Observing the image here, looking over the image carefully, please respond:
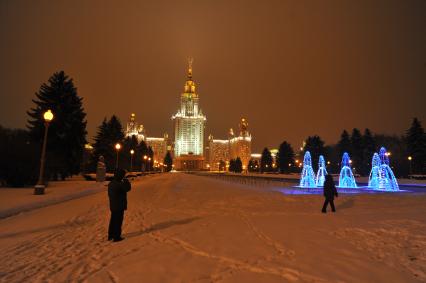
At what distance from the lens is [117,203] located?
8438 millimetres

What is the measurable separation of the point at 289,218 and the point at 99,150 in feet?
175

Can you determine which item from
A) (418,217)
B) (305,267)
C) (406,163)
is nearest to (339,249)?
(305,267)

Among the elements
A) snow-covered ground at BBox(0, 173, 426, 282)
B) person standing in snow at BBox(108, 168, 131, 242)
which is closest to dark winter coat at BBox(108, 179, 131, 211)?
person standing in snow at BBox(108, 168, 131, 242)

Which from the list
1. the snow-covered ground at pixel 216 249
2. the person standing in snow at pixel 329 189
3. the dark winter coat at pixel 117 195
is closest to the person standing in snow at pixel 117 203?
the dark winter coat at pixel 117 195

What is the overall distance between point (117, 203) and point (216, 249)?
3014mm

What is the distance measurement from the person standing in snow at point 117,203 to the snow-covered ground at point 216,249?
35cm

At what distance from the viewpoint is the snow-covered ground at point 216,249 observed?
5.59m

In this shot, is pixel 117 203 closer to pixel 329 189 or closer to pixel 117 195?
pixel 117 195

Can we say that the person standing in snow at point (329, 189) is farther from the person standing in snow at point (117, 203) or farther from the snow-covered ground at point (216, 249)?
the person standing in snow at point (117, 203)

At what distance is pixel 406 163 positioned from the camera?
2918 inches

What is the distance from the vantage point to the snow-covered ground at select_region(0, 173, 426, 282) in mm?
5586

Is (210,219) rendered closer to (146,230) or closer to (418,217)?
(146,230)

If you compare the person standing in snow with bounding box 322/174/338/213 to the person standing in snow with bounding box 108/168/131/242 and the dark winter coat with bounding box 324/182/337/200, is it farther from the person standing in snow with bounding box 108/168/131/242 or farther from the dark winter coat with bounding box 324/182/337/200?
the person standing in snow with bounding box 108/168/131/242

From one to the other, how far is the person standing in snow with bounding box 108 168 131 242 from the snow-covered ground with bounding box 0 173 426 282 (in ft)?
1.16
